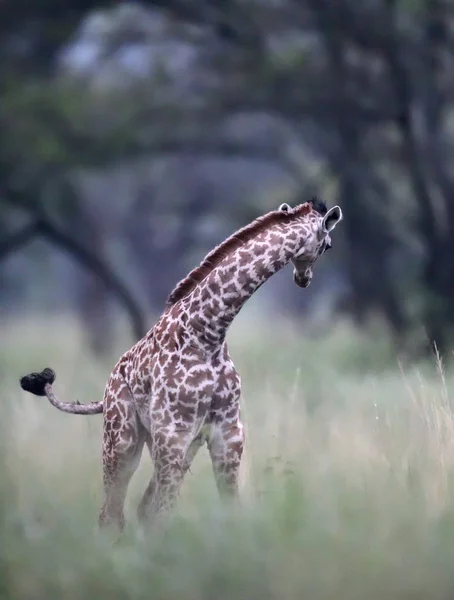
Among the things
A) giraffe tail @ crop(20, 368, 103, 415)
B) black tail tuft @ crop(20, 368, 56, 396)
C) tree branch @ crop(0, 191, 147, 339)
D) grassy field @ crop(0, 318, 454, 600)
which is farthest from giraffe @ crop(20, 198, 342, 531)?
→ tree branch @ crop(0, 191, 147, 339)

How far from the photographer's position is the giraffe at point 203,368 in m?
5.84

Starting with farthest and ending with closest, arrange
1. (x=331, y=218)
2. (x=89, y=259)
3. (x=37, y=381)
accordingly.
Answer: (x=89, y=259) → (x=37, y=381) → (x=331, y=218)

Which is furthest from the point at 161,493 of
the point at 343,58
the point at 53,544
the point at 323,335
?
the point at 323,335

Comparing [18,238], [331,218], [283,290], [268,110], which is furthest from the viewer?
[283,290]

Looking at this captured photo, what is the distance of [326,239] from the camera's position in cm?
611

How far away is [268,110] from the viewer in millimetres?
17719

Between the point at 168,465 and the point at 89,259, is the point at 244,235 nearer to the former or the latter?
the point at 168,465

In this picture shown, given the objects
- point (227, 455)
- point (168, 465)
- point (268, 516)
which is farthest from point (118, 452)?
point (268, 516)

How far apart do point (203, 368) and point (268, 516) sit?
78 cm

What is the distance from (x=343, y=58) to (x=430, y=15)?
5.77 feet

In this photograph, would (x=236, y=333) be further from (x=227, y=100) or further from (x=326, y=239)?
(x=326, y=239)

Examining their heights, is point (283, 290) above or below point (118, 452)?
above

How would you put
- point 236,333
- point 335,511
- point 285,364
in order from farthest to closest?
point 236,333 < point 285,364 < point 335,511

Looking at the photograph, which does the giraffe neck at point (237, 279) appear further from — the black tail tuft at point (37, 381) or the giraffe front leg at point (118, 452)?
the black tail tuft at point (37, 381)
